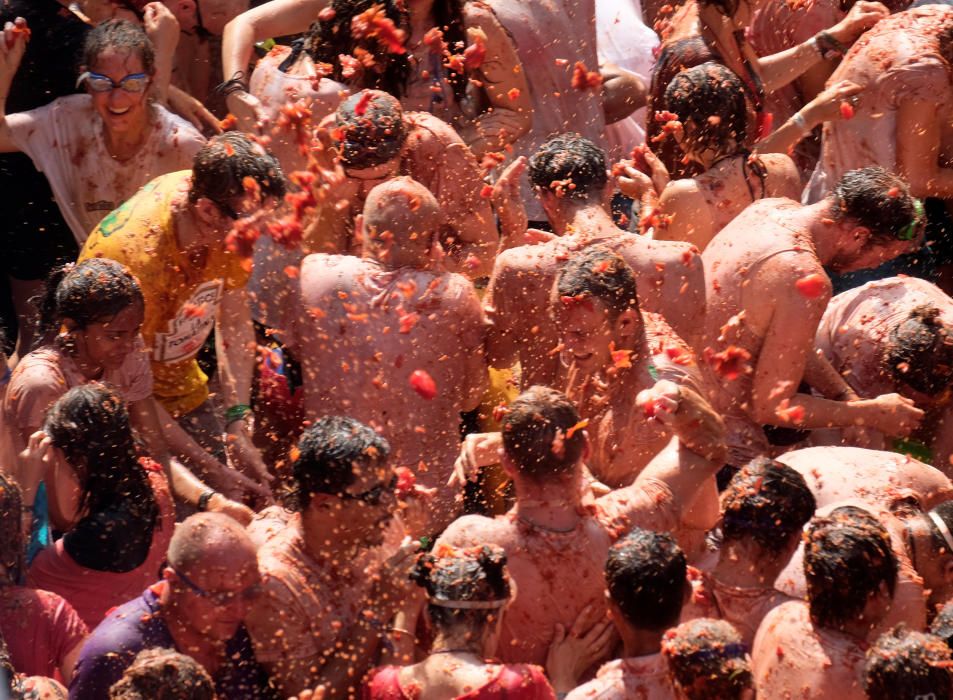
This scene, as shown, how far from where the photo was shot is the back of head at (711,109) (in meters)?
8.09

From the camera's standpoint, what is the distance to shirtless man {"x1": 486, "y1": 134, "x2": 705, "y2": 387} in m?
7.29

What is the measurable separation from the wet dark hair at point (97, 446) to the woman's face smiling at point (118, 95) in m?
1.85

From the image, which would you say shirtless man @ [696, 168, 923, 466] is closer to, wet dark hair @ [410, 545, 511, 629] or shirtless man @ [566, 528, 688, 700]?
shirtless man @ [566, 528, 688, 700]

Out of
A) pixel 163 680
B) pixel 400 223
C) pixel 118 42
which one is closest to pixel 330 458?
pixel 163 680

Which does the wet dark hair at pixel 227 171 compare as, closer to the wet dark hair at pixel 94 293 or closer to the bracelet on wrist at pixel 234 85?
the wet dark hair at pixel 94 293

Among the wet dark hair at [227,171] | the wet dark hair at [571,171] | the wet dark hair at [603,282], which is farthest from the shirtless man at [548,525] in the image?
the wet dark hair at [227,171]

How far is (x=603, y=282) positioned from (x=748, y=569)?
1.20 metres

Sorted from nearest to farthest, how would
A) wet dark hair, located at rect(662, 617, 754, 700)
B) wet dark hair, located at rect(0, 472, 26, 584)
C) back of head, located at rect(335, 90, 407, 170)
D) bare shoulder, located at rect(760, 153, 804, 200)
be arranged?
1. wet dark hair, located at rect(662, 617, 754, 700)
2. wet dark hair, located at rect(0, 472, 26, 584)
3. back of head, located at rect(335, 90, 407, 170)
4. bare shoulder, located at rect(760, 153, 804, 200)

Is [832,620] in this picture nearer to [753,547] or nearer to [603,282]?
[753,547]

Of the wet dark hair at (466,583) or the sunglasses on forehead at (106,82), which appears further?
the sunglasses on forehead at (106,82)

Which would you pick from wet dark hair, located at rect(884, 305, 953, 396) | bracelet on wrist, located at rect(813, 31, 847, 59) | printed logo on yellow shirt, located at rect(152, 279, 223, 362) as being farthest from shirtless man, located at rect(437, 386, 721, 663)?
bracelet on wrist, located at rect(813, 31, 847, 59)

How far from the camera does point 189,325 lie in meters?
7.64

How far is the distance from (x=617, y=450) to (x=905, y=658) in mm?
1736

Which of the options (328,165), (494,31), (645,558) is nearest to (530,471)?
(645,558)
